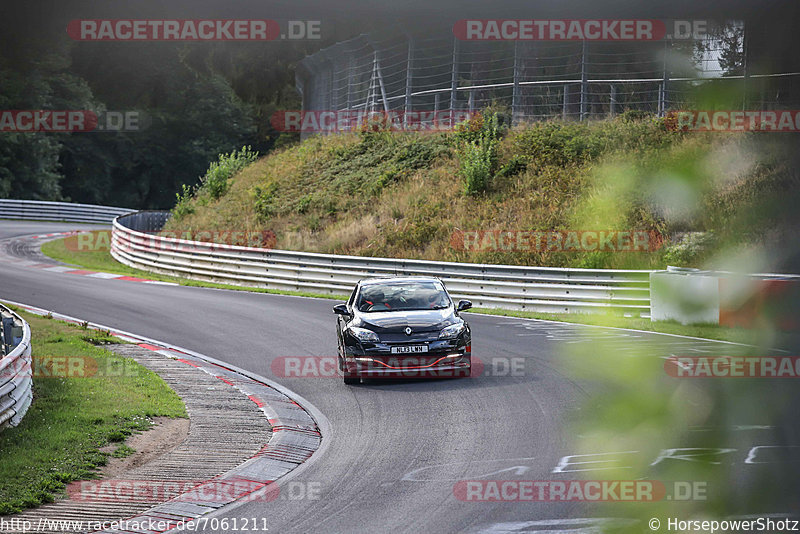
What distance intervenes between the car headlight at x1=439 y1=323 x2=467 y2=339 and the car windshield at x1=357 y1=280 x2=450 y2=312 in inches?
30.9

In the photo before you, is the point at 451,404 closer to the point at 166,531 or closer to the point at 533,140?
the point at 166,531

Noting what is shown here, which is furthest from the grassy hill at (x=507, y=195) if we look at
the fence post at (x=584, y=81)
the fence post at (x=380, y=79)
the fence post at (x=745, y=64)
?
the fence post at (x=745, y=64)

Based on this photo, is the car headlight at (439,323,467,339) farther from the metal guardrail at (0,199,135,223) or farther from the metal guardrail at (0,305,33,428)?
the metal guardrail at (0,199,135,223)

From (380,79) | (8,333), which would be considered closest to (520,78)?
(380,79)

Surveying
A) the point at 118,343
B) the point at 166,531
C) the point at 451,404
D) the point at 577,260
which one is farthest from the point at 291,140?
the point at 166,531

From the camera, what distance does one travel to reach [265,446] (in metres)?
10.0

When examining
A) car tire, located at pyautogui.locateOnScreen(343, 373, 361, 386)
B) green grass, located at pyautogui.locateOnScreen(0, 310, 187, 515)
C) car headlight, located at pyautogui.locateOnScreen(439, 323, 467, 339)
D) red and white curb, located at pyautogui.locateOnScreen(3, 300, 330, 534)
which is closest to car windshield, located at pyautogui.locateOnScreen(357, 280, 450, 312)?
car headlight, located at pyautogui.locateOnScreen(439, 323, 467, 339)

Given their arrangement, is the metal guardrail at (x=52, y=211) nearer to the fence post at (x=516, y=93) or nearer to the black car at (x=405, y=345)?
the fence post at (x=516, y=93)

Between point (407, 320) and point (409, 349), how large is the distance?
1.76ft

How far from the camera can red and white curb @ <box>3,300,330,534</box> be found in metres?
7.79

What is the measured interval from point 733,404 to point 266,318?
36.8ft

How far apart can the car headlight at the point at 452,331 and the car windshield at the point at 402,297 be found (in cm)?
78

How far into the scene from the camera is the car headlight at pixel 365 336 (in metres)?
13.4

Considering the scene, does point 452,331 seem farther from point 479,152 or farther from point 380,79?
point 380,79
